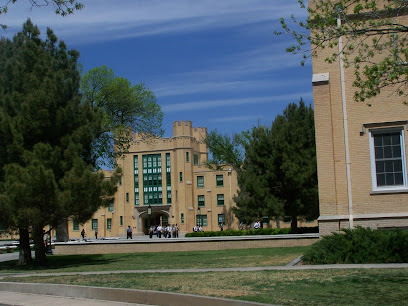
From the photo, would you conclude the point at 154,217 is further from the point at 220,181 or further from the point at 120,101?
the point at 120,101

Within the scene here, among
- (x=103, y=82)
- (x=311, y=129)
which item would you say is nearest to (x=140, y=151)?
(x=103, y=82)

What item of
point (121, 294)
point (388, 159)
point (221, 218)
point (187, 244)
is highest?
point (388, 159)

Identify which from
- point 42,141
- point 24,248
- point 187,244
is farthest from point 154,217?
point 42,141

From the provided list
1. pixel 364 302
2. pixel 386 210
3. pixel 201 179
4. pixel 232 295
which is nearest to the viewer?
pixel 364 302

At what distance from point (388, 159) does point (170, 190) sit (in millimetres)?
60401

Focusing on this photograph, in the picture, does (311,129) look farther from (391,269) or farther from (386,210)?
(391,269)

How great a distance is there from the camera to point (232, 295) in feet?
31.1

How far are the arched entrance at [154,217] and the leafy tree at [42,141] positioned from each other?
53482mm

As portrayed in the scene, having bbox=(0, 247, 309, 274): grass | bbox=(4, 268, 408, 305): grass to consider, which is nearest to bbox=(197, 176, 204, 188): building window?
bbox=(0, 247, 309, 274): grass

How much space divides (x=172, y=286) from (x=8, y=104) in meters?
13.9

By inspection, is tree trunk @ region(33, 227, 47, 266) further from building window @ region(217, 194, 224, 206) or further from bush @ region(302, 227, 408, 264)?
building window @ region(217, 194, 224, 206)

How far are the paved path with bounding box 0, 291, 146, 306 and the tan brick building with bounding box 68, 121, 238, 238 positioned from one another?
205 ft

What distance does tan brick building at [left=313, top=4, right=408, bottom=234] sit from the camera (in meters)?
18.3

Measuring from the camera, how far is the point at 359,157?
18656mm
